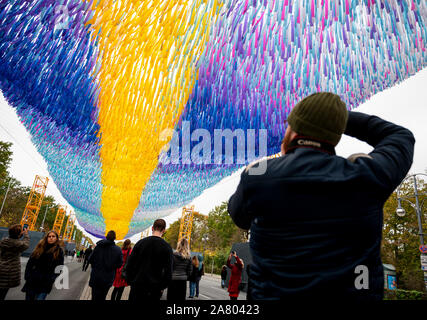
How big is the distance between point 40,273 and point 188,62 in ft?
12.5

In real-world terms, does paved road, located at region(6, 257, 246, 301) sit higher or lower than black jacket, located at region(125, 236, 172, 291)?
lower

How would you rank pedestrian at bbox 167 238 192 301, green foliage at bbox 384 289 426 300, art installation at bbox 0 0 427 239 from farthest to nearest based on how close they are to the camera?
1. green foliage at bbox 384 289 426 300
2. pedestrian at bbox 167 238 192 301
3. art installation at bbox 0 0 427 239

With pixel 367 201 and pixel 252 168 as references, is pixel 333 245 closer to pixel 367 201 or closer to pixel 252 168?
pixel 367 201

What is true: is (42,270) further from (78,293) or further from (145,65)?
(78,293)

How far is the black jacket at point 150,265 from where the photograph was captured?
3.43 m

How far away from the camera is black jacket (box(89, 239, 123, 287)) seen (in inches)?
183

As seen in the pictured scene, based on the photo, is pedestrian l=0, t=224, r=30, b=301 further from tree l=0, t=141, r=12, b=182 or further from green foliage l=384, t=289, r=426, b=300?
tree l=0, t=141, r=12, b=182

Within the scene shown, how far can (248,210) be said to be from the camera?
3.29 feet

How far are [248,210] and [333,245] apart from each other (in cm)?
30

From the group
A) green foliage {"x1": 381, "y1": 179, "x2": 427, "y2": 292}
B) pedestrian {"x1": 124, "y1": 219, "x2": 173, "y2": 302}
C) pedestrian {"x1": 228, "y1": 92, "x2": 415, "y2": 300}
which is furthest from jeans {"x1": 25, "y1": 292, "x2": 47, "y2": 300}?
green foliage {"x1": 381, "y1": 179, "x2": 427, "y2": 292}

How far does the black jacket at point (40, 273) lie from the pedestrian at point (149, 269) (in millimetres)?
1505

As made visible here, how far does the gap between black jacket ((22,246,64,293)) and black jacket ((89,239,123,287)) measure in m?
0.63

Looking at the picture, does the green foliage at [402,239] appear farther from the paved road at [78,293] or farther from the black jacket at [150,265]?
the black jacket at [150,265]

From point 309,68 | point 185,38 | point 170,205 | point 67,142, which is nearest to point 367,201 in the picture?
point 185,38
